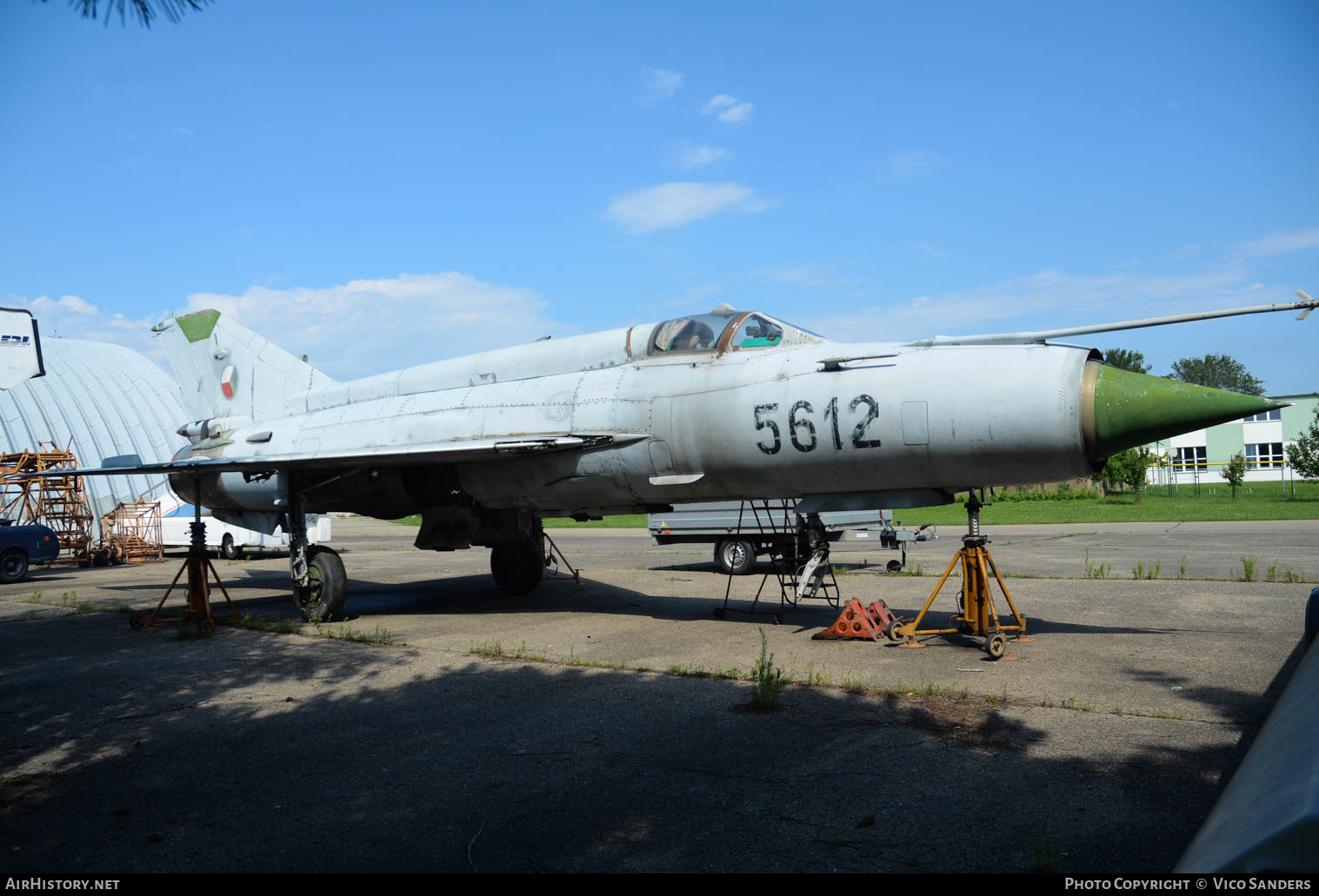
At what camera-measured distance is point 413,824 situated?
4.08m

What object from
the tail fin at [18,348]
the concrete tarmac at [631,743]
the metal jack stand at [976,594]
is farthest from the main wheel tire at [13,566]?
the metal jack stand at [976,594]

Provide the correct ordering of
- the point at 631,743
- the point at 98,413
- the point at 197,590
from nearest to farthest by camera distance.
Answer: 1. the point at 631,743
2. the point at 197,590
3. the point at 98,413

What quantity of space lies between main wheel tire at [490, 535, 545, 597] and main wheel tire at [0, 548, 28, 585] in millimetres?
15494

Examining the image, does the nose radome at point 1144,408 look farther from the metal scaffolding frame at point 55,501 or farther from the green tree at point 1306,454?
the green tree at point 1306,454

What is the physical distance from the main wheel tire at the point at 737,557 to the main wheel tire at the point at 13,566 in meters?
18.0

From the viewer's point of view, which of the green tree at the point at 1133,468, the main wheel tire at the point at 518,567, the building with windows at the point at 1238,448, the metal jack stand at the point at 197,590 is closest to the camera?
the metal jack stand at the point at 197,590

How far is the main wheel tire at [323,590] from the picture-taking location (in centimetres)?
1115

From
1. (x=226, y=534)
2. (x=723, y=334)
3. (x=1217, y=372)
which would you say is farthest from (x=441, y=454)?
(x=1217, y=372)

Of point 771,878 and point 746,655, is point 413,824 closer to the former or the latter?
point 771,878

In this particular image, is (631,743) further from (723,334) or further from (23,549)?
(23,549)

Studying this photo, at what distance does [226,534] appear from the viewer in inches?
1066

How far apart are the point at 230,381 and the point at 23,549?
1221cm

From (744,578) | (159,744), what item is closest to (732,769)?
(159,744)

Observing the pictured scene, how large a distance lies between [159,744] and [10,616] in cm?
985
